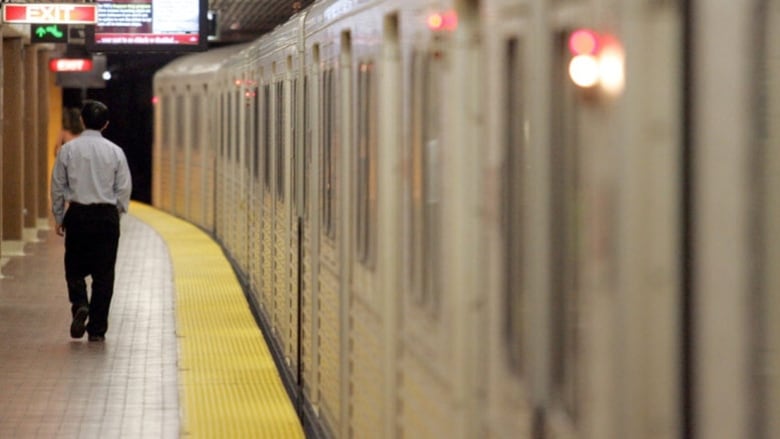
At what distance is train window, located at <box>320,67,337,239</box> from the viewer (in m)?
5.84

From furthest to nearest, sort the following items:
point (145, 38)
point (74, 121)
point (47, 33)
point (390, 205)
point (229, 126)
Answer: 1. point (47, 33)
2. point (229, 126)
3. point (145, 38)
4. point (74, 121)
5. point (390, 205)

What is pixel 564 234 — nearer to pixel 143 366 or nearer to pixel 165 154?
pixel 143 366

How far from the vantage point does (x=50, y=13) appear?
14.4 meters

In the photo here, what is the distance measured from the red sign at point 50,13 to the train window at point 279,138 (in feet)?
17.8

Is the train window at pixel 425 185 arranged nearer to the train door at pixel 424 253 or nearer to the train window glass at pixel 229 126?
the train door at pixel 424 253

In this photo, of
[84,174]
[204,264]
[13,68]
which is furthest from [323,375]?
[13,68]

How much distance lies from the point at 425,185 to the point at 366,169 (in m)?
1.14

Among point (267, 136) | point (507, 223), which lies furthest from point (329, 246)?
point (267, 136)

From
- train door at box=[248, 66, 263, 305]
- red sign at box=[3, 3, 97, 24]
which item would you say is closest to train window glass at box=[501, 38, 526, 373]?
train door at box=[248, 66, 263, 305]

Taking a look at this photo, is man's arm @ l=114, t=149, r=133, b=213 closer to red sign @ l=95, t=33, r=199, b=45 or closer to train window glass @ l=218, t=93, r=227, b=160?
red sign @ l=95, t=33, r=199, b=45

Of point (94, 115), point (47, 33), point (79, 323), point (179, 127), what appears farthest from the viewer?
point (179, 127)

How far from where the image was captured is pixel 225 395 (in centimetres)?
766

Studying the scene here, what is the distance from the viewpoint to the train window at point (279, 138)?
28.5 feet

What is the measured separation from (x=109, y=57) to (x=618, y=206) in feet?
97.1
